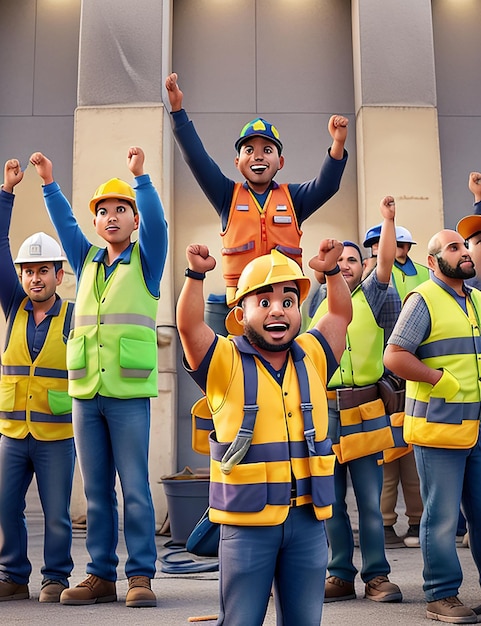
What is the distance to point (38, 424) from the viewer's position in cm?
439

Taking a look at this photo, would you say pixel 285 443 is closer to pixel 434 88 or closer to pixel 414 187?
pixel 414 187

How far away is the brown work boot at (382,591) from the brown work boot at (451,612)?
11.5 inches

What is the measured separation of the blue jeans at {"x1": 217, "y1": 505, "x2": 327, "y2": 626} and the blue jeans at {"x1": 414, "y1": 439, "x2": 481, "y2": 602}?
1.20m

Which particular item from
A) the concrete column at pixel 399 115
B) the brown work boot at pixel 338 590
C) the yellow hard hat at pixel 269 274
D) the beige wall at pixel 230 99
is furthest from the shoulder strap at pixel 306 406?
the concrete column at pixel 399 115

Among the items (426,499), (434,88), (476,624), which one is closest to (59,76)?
(434,88)

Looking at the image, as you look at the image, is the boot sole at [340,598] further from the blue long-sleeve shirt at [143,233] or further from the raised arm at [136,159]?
the raised arm at [136,159]

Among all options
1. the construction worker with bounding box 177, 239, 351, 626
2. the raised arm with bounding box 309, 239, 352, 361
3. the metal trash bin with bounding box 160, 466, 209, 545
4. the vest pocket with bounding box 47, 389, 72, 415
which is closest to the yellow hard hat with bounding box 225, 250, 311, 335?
the construction worker with bounding box 177, 239, 351, 626

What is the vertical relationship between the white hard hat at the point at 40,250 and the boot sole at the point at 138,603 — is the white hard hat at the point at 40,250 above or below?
above

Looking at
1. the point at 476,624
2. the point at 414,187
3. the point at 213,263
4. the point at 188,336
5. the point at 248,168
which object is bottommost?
the point at 476,624

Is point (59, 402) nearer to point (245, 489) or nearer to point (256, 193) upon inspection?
point (256, 193)

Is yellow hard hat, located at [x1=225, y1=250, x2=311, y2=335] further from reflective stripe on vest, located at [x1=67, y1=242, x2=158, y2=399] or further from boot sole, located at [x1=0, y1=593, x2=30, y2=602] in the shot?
boot sole, located at [x1=0, y1=593, x2=30, y2=602]

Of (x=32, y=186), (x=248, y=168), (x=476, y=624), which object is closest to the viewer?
(x=476, y=624)

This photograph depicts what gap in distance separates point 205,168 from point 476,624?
7.84 ft

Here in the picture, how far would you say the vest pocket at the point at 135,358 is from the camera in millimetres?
4129
